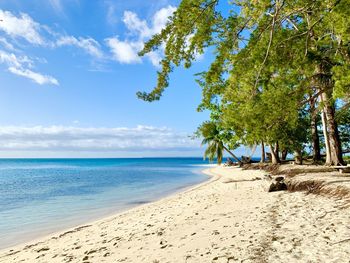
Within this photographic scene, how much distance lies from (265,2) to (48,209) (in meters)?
16.0

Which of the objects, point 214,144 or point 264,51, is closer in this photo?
point 264,51

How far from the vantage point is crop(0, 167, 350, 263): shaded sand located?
536 cm

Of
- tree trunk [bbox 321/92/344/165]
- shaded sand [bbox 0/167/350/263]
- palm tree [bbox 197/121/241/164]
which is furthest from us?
palm tree [bbox 197/121/241/164]

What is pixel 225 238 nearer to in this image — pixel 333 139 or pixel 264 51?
pixel 264 51

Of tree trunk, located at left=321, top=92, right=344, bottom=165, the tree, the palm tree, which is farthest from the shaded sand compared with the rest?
the palm tree

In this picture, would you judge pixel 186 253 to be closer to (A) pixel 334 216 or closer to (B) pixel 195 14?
(A) pixel 334 216

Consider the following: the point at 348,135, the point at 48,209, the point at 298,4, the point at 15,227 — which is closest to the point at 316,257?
the point at 298,4

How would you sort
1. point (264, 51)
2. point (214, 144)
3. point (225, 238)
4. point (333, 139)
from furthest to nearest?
1. point (214, 144)
2. point (333, 139)
3. point (264, 51)
4. point (225, 238)

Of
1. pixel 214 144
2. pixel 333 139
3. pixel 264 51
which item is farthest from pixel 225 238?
pixel 214 144

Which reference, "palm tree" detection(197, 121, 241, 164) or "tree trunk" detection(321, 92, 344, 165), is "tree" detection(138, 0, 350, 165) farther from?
"palm tree" detection(197, 121, 241, 164)

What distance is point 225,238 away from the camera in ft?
21.5

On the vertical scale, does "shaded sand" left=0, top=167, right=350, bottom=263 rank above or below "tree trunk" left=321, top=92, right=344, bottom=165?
below

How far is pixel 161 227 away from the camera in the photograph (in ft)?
29.5

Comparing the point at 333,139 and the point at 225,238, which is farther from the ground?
the point at 333,139
